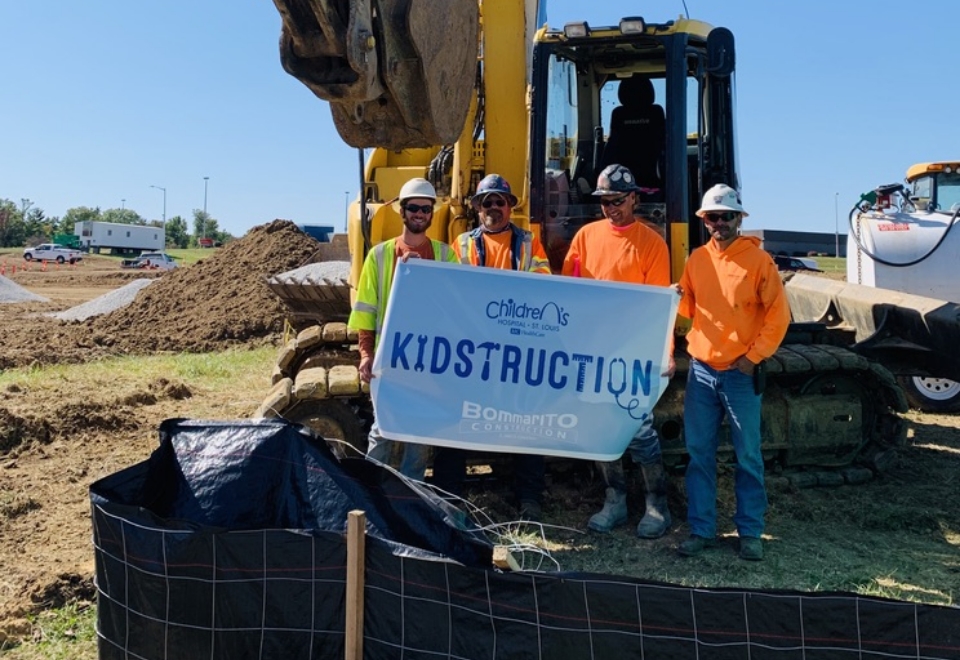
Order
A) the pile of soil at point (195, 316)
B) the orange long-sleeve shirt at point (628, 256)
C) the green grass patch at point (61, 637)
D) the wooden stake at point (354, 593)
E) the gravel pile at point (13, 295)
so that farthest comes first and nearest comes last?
the gravel pile at point (13, 295)
the pile of soil at point (195, 316)
the orange long-sleeve shirt at point (628, 256)
the green grass patch at point (61, 637)
the wooden stake at point (354, 593)

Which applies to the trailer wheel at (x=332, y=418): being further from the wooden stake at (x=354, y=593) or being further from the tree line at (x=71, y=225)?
the tree line at (x=71, y=225)

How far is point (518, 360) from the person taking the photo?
4.80 metres

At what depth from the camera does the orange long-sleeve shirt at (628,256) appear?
5391 millimetres

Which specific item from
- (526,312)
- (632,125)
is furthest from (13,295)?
(526,312)

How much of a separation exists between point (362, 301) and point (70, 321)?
51.3 ft

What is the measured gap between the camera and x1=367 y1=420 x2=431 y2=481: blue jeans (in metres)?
5.16

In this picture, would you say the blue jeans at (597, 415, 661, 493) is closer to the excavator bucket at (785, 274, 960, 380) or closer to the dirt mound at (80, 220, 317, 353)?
the excavator bucket at (785, 274, 960, 380)

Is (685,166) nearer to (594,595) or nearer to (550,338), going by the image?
(550,338)

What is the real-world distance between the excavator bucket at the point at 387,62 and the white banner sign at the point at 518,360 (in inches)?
29.9

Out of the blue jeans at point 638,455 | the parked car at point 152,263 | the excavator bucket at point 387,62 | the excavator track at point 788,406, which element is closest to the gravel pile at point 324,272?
the excavator track at point 788,406

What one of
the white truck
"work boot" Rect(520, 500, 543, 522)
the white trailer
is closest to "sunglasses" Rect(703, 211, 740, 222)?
"work boot" Rect(520, 500, 543, 522)

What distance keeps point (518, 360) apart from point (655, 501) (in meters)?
1.56

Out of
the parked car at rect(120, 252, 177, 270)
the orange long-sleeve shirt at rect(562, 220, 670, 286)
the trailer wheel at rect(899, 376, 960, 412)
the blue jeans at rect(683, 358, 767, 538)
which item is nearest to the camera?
the blue jeans at rect(683, 358, 767, 538)

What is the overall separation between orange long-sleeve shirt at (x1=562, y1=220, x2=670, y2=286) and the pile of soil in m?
9.62
